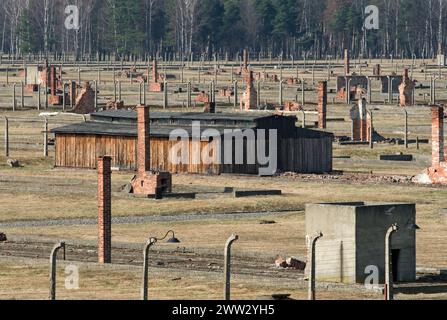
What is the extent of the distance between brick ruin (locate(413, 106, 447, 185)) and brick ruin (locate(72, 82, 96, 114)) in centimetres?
3504

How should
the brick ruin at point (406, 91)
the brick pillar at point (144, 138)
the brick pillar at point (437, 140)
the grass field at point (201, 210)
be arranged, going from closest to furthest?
the grass field at point (201, 210) < the brick pillar at point (144, 138) < the brick pillar at point (437, 140) < the brick ruin at point (406, 91)

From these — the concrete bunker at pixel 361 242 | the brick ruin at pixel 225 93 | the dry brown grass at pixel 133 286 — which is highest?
the brick ruin at pixel 225 93

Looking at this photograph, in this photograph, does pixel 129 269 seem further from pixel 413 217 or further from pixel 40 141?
pixel 40 141

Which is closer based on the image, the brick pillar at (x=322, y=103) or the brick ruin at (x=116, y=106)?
the brick pillar at (x=322, y=103)

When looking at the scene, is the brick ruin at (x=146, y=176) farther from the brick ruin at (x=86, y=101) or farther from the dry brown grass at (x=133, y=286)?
the brick ruin at (x=86, y=101)

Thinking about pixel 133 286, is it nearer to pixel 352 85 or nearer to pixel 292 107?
pixel 292 107

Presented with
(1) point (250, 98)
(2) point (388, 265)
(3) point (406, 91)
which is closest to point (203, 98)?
(1) point (250, 98)

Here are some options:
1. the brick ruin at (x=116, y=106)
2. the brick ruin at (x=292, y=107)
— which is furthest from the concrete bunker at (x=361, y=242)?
the brick ruin at (x=116, y=106)

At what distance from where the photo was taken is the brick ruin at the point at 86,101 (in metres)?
97.6

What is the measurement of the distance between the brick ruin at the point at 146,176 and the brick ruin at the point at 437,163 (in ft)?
31.4

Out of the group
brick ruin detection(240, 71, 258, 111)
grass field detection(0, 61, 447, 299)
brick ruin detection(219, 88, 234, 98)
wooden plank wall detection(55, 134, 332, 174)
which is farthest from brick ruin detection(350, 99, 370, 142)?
brick ruin detection(219, 88, 234, 98)

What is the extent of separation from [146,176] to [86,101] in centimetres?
3595

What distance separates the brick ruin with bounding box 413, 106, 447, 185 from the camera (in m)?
65.1

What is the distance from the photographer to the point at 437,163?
65.3 m
